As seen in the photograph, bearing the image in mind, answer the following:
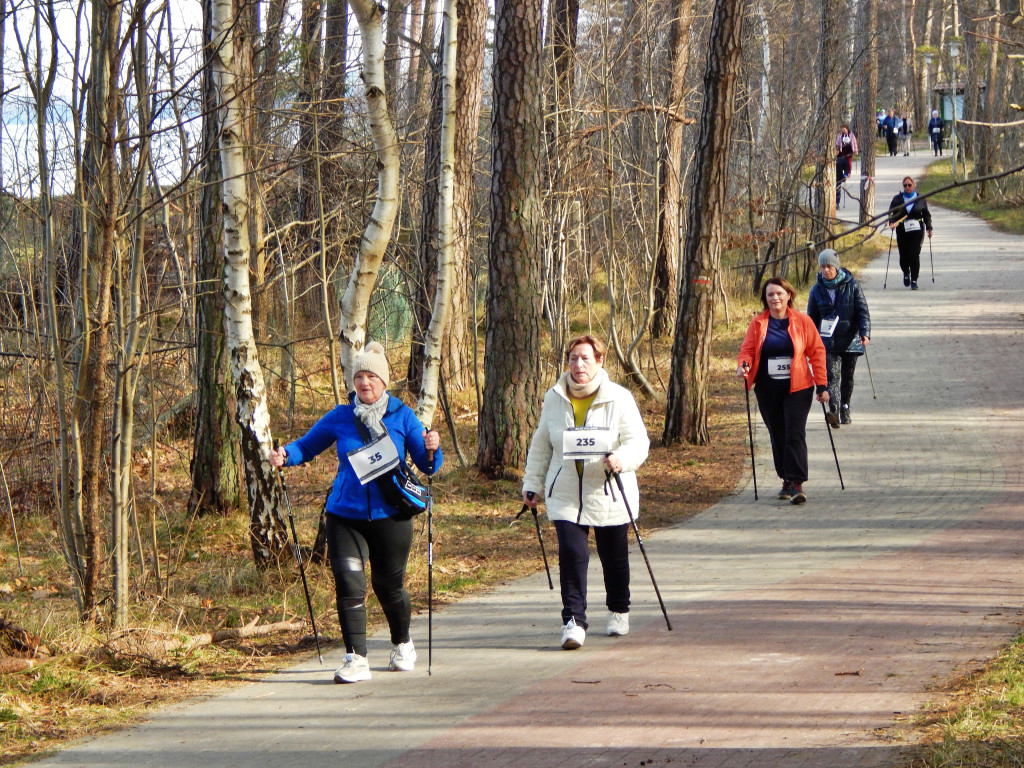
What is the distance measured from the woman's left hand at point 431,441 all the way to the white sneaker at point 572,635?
1388mm

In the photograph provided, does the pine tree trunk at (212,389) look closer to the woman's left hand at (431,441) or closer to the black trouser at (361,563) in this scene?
the black trouser at (361,563)

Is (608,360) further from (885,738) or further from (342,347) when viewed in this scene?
(885,738)

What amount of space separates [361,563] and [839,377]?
9573mm

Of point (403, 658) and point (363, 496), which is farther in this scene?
point (403, 658)

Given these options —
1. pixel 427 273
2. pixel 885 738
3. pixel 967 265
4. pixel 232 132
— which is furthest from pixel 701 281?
pixel 967 265

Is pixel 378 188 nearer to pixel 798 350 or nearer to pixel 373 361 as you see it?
pixel 373 361

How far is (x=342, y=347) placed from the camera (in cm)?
890

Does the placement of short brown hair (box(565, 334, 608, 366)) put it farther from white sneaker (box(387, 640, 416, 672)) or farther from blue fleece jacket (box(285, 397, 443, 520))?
white sneaker (box(387, 640, 416, 672))

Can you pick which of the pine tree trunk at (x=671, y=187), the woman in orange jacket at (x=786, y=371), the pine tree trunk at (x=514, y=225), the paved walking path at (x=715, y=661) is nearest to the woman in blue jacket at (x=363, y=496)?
the paved walking path at (x=715, y=661)

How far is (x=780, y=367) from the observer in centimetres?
1126

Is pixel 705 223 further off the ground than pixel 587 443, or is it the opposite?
pixel 705 223

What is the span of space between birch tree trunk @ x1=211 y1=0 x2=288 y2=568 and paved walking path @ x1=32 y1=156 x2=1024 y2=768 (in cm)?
188

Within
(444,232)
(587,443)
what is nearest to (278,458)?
(587,443)

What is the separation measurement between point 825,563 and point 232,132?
213 inches
